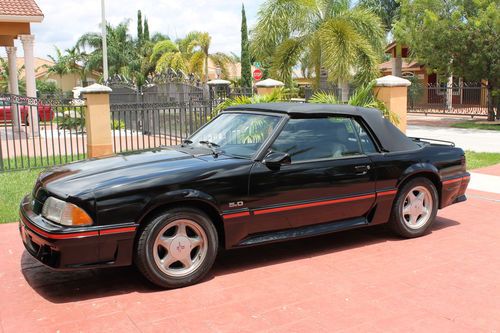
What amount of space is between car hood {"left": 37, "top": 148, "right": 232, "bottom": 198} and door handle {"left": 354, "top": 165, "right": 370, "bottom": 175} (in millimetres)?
1445

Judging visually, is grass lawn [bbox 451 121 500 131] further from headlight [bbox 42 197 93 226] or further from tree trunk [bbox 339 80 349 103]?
headlight [bbox 42 197 93 226]

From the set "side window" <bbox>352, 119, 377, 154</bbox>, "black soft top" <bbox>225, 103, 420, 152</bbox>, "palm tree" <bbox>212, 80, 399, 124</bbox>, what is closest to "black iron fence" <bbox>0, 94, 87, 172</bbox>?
"palm tree" <bbox>212, 80, 399, 124</bbox>

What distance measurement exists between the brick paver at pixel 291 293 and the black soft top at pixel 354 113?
1.12m

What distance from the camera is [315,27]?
61.6ft

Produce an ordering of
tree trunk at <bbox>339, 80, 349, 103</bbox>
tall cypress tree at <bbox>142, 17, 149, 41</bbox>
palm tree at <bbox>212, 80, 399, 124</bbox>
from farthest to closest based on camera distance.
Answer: tall cypress tree at <bbox>142, 17, 149, 41</bbox> < tree trunk at <bbox>339, 80, 349, 103</bbox> < palm tree at <bbox>212, 80, 399, 124</bbox>

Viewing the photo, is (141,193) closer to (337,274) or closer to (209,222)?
(209,222)

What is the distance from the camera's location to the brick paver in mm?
4039

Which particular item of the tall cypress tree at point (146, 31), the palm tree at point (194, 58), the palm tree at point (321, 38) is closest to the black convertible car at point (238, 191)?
the palm tree at point (321, 38)

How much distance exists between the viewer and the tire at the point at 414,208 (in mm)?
6066

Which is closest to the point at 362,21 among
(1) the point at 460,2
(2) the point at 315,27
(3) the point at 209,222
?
(2) the point at 315,27

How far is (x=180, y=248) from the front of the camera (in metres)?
4.68

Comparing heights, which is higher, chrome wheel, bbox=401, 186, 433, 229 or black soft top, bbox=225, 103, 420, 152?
black soft top, bbox=225, 103, 420, 152

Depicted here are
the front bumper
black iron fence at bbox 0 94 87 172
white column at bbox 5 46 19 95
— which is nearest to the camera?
the front bumper

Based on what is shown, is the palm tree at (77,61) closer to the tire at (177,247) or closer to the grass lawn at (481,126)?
the grass lawn at (481,126)
